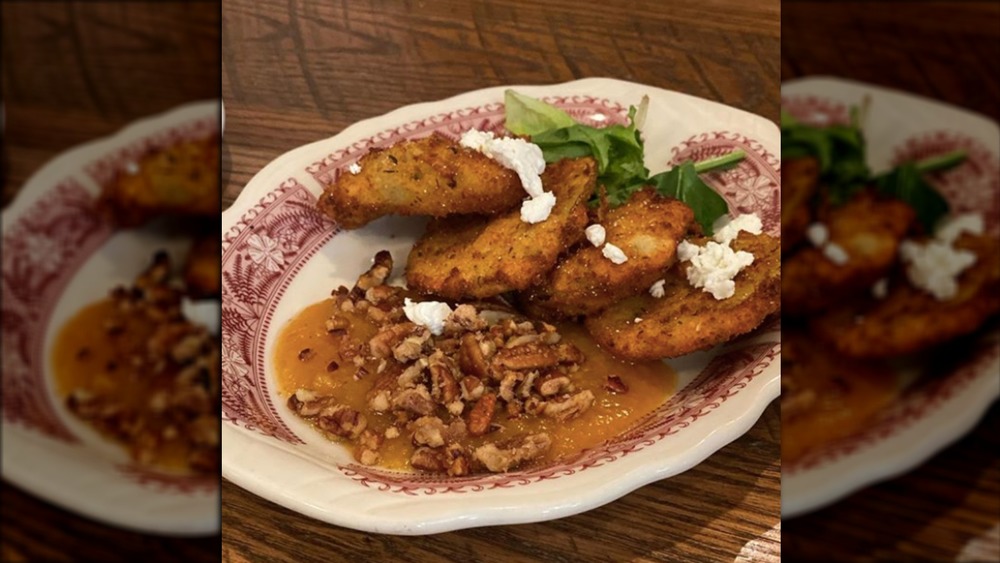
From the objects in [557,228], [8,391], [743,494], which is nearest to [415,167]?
[557,228]

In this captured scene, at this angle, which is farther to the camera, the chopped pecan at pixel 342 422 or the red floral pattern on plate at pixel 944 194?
the red floral pattern on plate at pixel 944 194

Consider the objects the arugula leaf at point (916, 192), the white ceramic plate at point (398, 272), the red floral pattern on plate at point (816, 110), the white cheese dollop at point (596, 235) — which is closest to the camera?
the white ceramic plate at point (398, 272)

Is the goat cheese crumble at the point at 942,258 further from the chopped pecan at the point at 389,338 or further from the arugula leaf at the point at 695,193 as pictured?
the chopped pecan at the point at 389,338

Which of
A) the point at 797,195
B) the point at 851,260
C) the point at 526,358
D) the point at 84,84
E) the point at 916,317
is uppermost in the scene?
the point at 84,84

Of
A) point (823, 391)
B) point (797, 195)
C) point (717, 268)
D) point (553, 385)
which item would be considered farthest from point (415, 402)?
point (797, 195)

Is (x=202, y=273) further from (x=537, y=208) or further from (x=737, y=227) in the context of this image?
(x=737, y=227)

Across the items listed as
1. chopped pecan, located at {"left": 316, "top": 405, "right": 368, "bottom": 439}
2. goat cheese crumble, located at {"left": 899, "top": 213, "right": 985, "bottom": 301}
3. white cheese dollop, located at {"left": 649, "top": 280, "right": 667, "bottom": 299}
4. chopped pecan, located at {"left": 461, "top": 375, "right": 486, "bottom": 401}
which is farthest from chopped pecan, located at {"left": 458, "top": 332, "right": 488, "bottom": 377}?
goat cheese crumble, located at {"left": 899, "top": 213, "right": 985, "bottom": 301}

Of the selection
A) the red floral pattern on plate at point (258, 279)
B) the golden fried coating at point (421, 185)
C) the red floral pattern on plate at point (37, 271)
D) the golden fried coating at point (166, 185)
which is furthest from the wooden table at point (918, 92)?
the red floral pattern on plate at point (37, 271)
